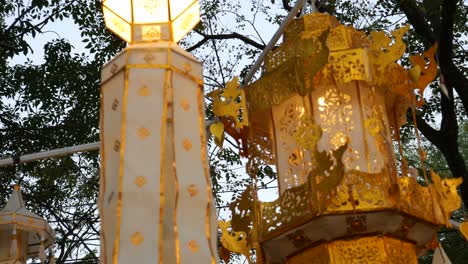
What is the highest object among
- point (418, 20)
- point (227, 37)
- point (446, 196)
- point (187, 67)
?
point (227, 37)

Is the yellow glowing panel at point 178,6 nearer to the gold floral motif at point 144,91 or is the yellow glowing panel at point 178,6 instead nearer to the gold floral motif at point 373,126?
the gold floral motif at point 144,91

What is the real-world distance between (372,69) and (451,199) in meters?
0.94

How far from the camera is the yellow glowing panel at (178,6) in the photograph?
308cm

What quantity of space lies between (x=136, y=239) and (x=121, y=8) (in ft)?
3.17

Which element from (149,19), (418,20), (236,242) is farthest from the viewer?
(418,20)

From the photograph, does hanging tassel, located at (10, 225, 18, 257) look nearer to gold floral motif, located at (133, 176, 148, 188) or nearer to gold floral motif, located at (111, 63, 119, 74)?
gold floral motif, located at (111, 63, 119, 74)

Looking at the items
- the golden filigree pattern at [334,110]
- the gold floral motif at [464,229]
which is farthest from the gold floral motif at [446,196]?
the golden filigree pattern at [334,110]

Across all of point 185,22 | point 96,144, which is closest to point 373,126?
point 96,144

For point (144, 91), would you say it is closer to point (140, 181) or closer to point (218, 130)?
point (140, 181)

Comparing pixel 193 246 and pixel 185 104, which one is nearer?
pixel 193 246

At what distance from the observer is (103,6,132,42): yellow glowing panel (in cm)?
305

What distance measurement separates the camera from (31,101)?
831 centimetres

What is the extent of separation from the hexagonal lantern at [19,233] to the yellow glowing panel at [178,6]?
2.45 metres

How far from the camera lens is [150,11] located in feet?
10.1
